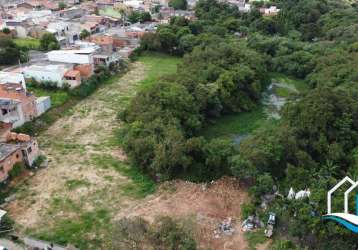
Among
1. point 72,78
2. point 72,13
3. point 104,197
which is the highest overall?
point 72,13

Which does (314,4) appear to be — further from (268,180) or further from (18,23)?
(268,180)

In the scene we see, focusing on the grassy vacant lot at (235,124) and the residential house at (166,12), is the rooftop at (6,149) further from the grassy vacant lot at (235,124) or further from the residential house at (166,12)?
the residential house at (166,12)

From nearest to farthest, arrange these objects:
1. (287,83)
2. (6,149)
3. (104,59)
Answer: (6,149), (104,59), (287,83)

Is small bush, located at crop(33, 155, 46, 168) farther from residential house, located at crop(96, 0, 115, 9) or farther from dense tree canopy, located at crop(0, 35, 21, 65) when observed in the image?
residential house, located at crop(96, 0, 115, 9)

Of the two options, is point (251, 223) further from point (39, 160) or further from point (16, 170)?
point (39, 160)

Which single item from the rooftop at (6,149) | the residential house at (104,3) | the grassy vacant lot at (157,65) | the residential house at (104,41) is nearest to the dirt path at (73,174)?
the rooftop at (6,149)

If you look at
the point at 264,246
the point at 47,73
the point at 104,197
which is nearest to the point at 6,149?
the point at 104,197

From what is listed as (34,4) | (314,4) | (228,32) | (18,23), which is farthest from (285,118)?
(34,4)
